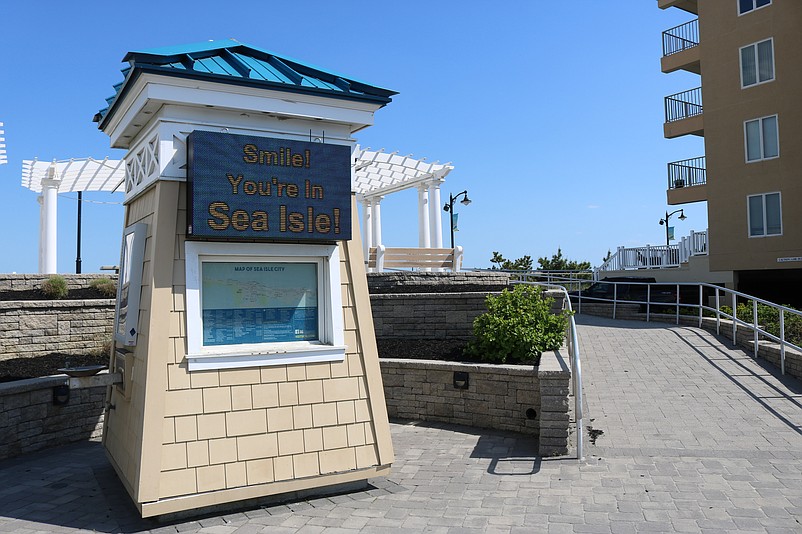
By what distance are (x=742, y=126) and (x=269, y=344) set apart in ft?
64.8

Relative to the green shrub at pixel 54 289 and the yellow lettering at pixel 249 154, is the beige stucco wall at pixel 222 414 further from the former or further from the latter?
the green shrub at pixel 54 289

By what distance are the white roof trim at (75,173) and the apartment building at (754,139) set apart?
1889 centimetres

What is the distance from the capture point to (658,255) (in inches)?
968

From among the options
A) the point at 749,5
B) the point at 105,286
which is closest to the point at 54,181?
the point at 105,286

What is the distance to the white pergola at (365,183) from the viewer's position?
60.4 ft

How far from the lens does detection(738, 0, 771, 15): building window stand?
67.2ft

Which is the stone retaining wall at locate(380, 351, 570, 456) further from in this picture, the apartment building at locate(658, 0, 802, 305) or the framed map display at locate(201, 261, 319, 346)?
the apartment building at locate(658, 0, 802, 305)

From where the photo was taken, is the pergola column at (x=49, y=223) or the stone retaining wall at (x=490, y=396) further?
the pergola column at (x=49, y=223)

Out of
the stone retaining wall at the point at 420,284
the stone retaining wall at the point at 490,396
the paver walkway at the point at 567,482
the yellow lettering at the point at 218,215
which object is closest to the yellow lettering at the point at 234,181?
the yellow lettering at the point at 218,215

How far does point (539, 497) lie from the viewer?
19.9ft

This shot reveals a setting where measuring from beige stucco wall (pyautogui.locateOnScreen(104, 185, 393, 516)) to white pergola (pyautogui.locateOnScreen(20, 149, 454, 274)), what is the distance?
38.4 ft

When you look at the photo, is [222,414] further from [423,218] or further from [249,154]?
[423,218]

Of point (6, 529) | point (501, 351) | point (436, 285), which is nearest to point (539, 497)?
point (501, 351)

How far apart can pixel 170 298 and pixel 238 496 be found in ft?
6.21
